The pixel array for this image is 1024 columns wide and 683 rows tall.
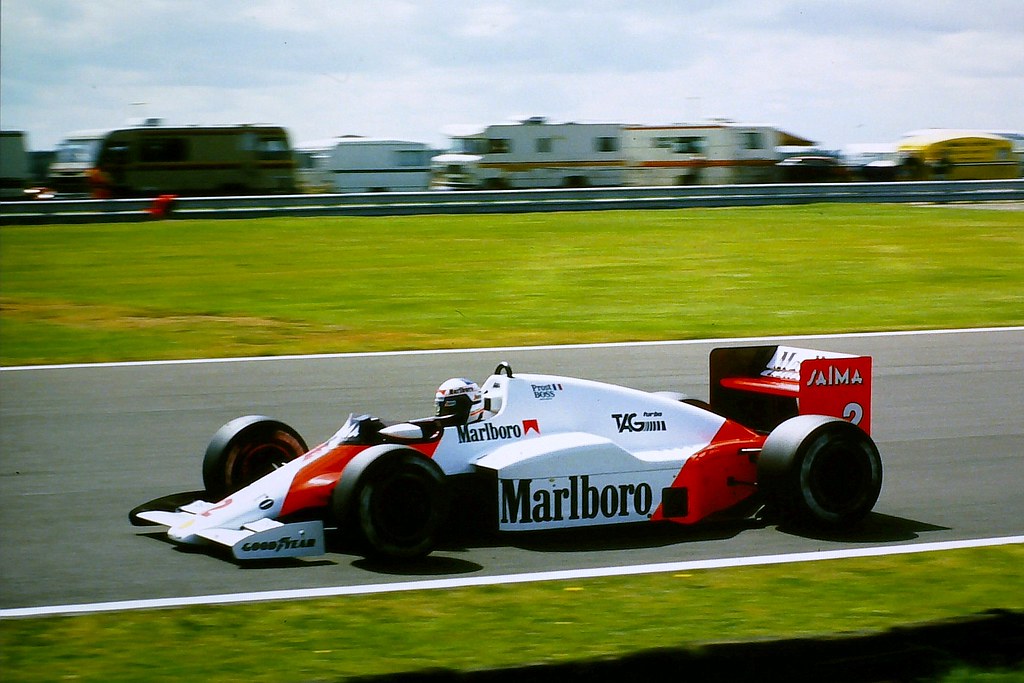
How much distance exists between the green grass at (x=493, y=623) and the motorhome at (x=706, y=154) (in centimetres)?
2735

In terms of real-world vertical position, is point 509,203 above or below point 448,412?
above

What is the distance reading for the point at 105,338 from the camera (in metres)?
13.9

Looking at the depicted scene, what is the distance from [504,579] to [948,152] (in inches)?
1292

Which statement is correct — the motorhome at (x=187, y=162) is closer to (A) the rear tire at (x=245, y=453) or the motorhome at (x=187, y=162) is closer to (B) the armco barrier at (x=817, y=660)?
(A) the rear tire at (x=245, y=453)

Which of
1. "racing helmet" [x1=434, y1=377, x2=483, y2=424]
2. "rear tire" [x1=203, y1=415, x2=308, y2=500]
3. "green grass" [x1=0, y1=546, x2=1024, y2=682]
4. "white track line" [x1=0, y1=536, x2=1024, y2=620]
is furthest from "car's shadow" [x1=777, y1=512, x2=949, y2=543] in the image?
"rear tire" [x1=203, y1=415, x2=308, y2=500]

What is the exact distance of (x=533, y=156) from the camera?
32625 mm

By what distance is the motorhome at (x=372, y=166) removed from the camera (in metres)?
34.4

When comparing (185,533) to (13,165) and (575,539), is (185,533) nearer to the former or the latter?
(575,539)

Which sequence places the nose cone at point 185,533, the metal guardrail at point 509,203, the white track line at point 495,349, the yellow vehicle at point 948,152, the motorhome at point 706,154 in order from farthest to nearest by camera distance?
1. the yellow vehicle at point 948,152
2. the motorhome at point 706,154
3. the metal guardrail at point 509,203
4. the white track line at point 495,349
5. the nose cone at point 185,533

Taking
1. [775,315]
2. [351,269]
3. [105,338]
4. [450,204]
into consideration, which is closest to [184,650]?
[105,338]

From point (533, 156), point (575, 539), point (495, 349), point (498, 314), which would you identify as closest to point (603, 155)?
point (533, 156)

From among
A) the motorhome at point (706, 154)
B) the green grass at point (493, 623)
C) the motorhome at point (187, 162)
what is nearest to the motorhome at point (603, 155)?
the motorhome at point (706, 154)

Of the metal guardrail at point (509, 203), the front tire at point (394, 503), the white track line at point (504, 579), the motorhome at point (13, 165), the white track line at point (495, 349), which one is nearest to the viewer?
the white track line at point (504, 579)

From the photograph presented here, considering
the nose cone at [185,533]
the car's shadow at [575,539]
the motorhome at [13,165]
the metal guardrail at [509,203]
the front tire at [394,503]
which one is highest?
the motorhome at [13,165]
